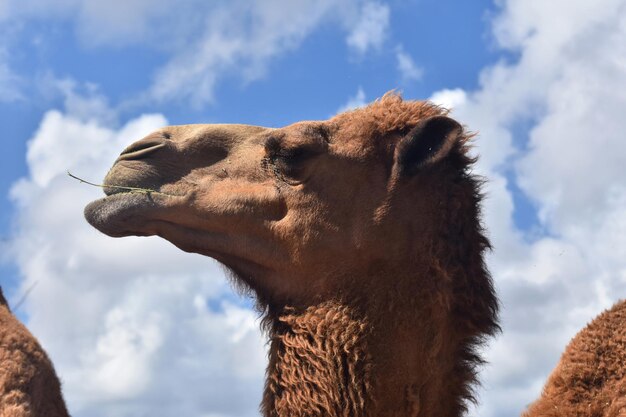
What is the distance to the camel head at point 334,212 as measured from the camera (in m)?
4.76

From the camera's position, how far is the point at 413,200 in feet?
15.9

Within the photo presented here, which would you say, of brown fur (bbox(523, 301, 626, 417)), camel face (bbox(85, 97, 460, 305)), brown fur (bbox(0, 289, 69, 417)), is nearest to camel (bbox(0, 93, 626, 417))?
camel face (bbox(85, 97, 460, 305))

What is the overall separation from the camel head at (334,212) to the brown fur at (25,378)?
0.76 m

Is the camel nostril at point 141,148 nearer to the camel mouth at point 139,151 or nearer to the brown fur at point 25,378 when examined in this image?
the camel mouth at point 139,151

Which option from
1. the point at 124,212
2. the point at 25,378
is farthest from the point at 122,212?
the point at 25,378

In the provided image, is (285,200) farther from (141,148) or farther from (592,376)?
(592,376)

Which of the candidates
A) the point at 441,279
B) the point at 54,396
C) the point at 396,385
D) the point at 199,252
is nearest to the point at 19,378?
the point at 54,396

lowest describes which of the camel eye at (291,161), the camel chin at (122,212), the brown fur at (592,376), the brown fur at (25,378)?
the brown fur at (25,378)

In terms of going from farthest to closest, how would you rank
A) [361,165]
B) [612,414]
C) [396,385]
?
1. [612,414]
2. [361,165]
3. [396,385]

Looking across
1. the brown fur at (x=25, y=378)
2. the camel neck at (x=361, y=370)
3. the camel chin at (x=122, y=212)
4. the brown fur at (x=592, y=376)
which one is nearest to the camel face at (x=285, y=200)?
the camel chin at (x=122, y=212)

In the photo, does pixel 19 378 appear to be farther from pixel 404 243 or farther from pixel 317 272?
pixel 404 243

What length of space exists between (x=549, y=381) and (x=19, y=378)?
324 centimetres

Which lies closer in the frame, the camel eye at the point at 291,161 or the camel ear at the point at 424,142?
the camel ear at the point at 424,142

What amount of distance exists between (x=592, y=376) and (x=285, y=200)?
7.32 ft
